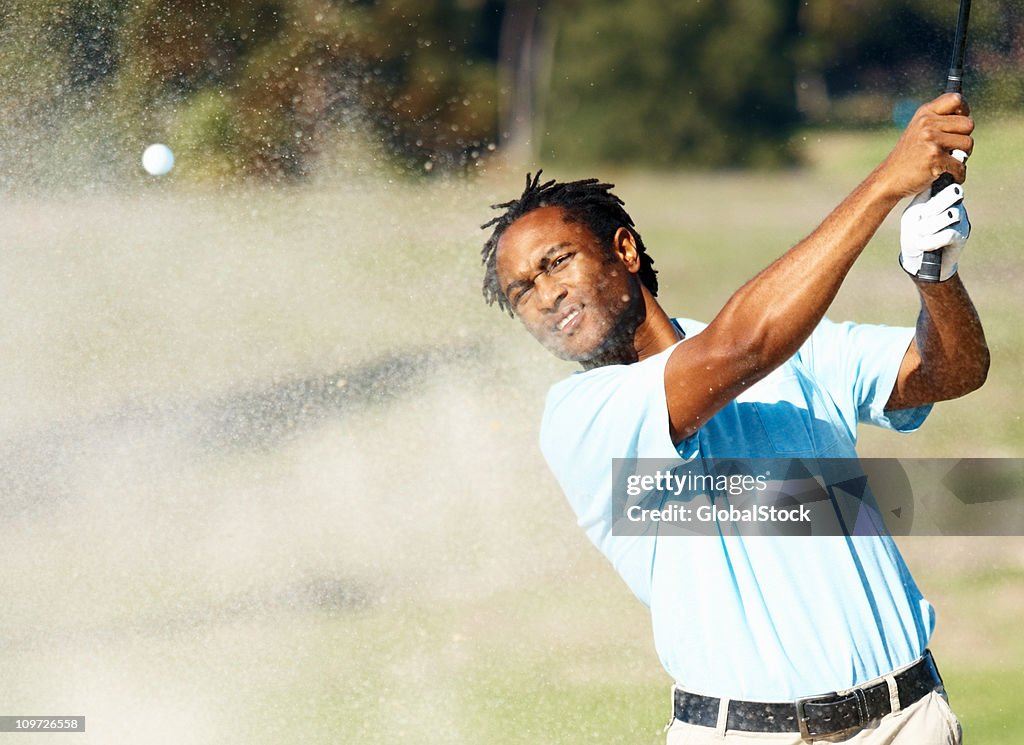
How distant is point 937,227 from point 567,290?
2.15 ft

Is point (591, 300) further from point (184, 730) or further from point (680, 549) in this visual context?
point (184, 730)

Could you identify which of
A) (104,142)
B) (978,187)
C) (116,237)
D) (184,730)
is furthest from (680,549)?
(978,187)

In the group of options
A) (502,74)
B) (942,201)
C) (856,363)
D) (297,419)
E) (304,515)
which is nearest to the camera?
(942,201)

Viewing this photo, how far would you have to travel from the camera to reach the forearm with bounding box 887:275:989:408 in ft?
7.55

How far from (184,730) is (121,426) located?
5.41 feet

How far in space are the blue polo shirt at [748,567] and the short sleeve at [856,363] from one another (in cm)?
6

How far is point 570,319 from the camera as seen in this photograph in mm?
2443

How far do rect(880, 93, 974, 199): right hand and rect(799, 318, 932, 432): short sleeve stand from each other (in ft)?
1.53

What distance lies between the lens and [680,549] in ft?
7.35

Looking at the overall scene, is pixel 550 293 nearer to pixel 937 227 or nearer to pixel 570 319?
pixel 570 319

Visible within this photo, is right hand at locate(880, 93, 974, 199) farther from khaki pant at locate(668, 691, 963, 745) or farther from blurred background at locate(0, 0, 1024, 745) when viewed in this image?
blurred background at locate(0, 0, 1024, 745)

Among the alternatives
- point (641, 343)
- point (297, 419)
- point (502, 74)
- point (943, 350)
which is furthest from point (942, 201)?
point (502, 74)

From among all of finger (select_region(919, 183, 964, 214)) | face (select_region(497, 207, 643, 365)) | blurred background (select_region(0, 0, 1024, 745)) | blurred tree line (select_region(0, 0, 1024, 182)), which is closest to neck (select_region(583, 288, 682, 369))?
face (select_region(497, 207, 643, 365))

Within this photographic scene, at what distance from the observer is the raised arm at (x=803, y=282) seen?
1923mm
